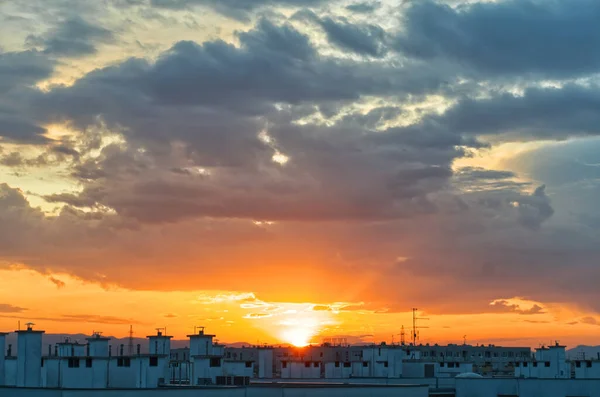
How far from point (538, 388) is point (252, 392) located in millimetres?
45137

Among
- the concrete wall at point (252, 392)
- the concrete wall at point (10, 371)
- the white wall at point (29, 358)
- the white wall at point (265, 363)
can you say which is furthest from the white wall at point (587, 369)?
the white wall at point (29, 358)

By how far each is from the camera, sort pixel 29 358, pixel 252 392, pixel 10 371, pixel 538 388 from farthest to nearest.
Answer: pixel 538 388 < pixel 10 371 < pixel 29 358 < pixel 252 392

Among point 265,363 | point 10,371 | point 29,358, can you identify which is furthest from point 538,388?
point 10,371

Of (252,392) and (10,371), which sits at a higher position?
(10,371)

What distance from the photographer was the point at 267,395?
8631cm

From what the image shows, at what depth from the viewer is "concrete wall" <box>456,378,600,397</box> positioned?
113 m

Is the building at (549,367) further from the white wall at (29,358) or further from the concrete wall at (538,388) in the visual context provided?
the white wall at (29,358)

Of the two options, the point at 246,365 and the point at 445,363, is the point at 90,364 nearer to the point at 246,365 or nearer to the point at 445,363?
the point at 246,365

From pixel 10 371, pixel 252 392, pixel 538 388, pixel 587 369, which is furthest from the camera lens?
pixel 587 369

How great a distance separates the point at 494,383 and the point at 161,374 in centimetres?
4617

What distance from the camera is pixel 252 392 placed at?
84.2 meters

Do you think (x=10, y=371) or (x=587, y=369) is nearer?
(x=10, y=371)

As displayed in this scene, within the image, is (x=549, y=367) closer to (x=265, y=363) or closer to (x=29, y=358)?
(x=265, y=363)

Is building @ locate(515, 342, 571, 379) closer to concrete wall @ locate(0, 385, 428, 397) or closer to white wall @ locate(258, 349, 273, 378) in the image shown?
white wall @ locate(258, 349, 273, 378)
